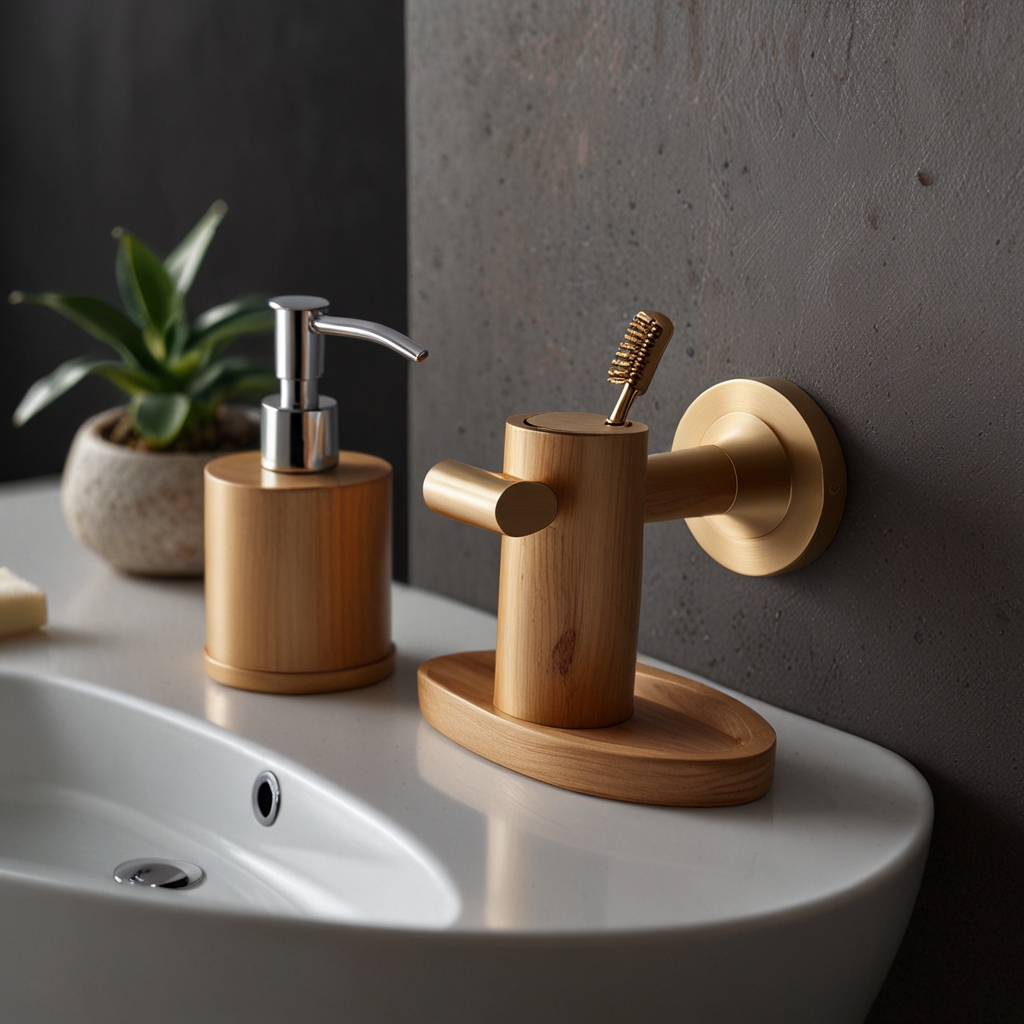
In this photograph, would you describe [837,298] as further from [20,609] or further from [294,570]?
[20,609]

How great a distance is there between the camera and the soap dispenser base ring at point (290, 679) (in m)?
0.63

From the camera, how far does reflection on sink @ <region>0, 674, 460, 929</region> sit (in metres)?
0.51

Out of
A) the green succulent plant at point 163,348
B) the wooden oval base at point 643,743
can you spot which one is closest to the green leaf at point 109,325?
the green succulent plant at point 163,348

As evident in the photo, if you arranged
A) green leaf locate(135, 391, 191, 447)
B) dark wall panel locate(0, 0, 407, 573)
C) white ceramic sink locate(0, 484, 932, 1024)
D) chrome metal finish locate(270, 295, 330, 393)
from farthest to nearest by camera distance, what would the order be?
dark wall panel locate(0, 0, 407, 573), green leaf locate(135, 391, 191, 447), chrome metal finish locate(270, 295, 330, 393), white ceramic sink locate(0, 484, 932, 1024)

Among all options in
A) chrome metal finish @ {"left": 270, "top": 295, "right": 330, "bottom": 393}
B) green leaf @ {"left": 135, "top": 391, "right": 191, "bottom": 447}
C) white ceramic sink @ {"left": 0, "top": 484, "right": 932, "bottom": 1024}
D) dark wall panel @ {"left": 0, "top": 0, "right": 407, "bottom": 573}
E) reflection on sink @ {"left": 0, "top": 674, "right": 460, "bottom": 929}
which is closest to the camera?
white ceramic sink @ {"left": 0, "top": 484, "right": 932, "bottom": 1024}

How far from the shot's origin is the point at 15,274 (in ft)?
4.44

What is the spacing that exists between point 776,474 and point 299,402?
25cm

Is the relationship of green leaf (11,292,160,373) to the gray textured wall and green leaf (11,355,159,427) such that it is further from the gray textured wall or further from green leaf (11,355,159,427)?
the gray textured wall

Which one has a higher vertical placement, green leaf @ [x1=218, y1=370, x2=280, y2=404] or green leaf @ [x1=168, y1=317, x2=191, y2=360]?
green leaf @ [x1=168, y1=317, x2=191, y2=360]

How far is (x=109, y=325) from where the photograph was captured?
31.6 inches

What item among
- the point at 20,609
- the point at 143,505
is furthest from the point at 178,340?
the point at 20,609

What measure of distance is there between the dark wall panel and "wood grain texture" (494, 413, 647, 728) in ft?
1.46

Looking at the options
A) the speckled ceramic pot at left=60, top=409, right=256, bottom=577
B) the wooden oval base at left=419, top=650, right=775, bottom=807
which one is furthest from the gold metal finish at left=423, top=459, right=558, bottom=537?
the speckled ceramic pot at left=60, top=409, right=256, bottom=577

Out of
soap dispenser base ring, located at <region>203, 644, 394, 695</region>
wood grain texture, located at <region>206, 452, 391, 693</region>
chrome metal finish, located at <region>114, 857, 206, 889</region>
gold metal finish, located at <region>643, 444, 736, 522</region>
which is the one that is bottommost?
chrome metal finish, located at <region>114, 857, 206, 889</region>
